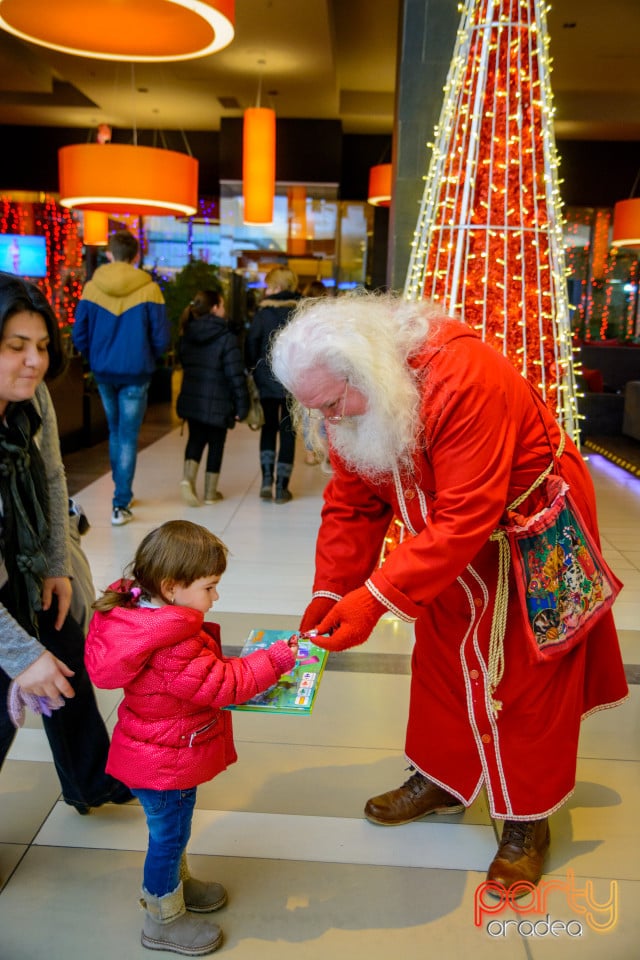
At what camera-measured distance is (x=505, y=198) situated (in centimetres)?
379

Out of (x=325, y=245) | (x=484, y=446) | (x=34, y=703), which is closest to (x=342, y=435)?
(x=484, y=446)

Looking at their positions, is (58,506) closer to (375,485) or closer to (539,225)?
(375,485)

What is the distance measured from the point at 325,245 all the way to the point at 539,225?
400 inches

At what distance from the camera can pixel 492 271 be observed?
12.6ft

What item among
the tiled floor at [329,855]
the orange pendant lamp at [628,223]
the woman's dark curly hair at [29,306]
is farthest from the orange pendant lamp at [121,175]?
the orange pendant lamp at [628,223]

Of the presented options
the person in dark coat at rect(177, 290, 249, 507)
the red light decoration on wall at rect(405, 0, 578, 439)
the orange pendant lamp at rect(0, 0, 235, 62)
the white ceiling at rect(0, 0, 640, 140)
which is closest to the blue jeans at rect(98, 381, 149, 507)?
the person in dark coat at rect(177, 290, 249, 507)

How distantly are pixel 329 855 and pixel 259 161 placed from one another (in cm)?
778

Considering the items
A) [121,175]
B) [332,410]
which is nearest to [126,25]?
[121,175]

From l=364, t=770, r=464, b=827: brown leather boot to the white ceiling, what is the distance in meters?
7.69

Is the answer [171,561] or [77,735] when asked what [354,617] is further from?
[77,735]

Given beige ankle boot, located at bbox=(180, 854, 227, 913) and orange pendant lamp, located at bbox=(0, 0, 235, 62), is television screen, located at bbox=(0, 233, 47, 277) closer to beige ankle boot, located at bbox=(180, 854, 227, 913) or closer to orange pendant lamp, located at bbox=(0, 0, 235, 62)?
orange pendant lamp, located at bbox=(0, 0, 235, 62)

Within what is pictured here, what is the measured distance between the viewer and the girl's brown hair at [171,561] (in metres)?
1.74

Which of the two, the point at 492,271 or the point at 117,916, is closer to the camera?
the point at 117,916

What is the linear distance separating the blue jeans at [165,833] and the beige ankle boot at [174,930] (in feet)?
0.09
